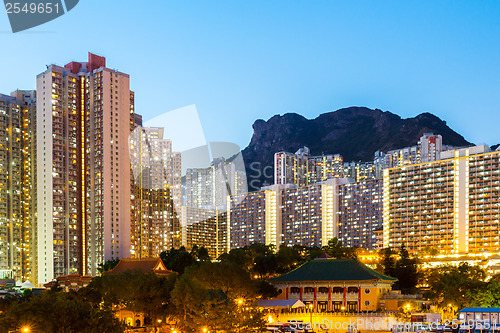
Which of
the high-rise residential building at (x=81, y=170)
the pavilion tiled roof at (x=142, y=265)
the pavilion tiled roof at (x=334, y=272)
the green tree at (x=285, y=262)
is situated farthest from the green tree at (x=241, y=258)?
the high-rise residential building at (x=81, y=170)

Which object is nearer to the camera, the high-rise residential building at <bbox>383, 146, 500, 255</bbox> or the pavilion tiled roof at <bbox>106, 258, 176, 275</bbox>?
the pavilion tiled roof at <bbox>106, 258, 176, 275</bbox>

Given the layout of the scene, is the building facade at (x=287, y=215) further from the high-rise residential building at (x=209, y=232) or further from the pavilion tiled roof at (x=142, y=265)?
the pavilion tiled roof at (x=142, y=265)

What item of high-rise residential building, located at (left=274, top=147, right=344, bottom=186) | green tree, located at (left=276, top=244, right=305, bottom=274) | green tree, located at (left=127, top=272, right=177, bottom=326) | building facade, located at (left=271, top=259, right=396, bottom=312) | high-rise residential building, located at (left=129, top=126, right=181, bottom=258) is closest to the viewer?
green tree, located at (left=127, top=272, right=177, bottom=326)

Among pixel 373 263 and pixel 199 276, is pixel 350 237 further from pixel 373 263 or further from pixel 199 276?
pixel 199 276

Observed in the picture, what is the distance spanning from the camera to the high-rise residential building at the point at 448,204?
7262 cm

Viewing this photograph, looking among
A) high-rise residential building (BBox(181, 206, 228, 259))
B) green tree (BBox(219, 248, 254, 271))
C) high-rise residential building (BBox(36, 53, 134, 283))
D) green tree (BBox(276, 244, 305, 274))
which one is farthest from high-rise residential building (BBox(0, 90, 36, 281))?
high-rise residential building (BBox(181, 206, 228, 259))

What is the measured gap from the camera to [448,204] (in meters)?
76.6

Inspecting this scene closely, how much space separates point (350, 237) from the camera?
94.4 m

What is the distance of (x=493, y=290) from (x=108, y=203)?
37.7m

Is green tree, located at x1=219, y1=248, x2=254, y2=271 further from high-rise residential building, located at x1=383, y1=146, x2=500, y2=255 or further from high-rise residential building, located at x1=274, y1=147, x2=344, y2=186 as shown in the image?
high-rise residential building, located at x1=274, y1=147, x2=344, y2=186

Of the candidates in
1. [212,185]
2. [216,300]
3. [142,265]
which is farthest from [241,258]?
[212,185]

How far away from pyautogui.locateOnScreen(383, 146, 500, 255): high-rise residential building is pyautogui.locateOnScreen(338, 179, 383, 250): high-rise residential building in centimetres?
930

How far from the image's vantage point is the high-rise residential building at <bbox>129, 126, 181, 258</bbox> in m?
74.6

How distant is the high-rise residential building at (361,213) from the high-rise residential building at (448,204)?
9.30 m
